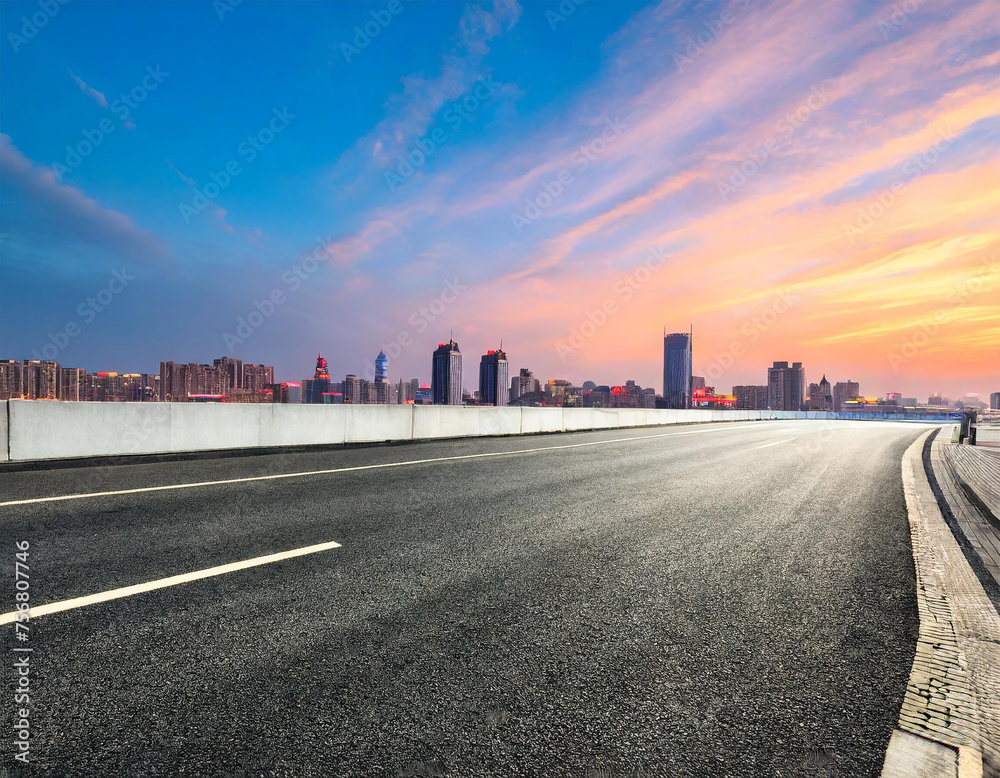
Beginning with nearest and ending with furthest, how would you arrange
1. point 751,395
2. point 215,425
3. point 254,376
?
point 215,425, point 254,376, point 751,395

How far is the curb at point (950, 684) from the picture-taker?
5.81 feet

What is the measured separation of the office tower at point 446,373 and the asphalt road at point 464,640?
76.0 m

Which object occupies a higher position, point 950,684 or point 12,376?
point 12,376

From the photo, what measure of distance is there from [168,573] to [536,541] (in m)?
2.90

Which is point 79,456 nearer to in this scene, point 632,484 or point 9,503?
point 9,503

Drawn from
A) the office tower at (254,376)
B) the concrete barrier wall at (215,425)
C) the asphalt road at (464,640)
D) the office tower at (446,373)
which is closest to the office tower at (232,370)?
the office tower at (254,376)

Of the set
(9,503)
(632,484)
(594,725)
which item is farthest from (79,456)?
(594,725)

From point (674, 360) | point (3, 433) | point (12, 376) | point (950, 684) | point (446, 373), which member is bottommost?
point (950, 684)

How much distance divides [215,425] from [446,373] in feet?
251

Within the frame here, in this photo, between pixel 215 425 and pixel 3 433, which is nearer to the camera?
pixel 3 433

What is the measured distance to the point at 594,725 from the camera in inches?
74.8

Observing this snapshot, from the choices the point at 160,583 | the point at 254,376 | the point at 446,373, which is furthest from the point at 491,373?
the point at 160,583

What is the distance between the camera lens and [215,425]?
10.6 metres

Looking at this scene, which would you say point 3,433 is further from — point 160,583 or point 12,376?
point 160,583
